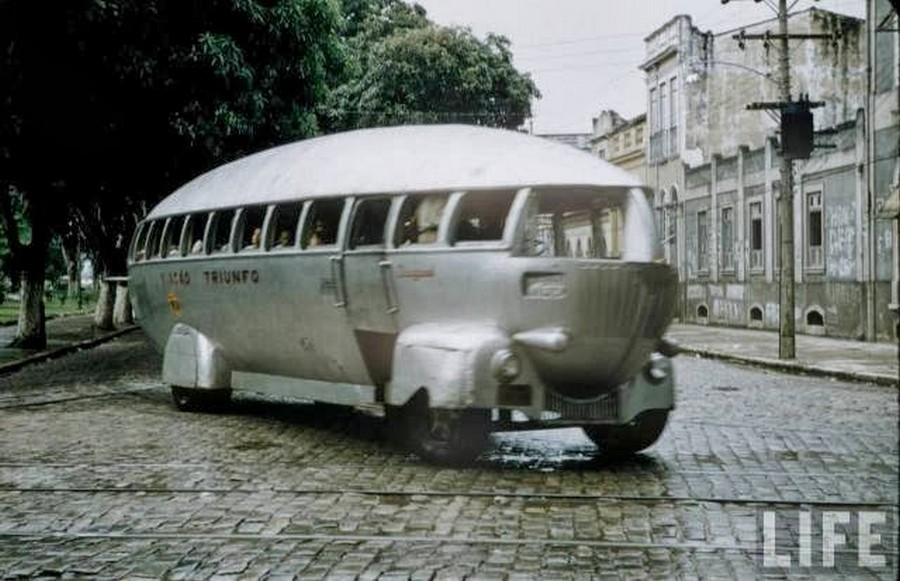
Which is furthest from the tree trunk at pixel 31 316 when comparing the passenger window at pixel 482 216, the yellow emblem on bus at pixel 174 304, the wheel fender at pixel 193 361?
the passenger window at pixel 482 216

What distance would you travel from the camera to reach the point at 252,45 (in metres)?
20.2

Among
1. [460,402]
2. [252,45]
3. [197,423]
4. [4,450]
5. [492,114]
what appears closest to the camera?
[460,402]

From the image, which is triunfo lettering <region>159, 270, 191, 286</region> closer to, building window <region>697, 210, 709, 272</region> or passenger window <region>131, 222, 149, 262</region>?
passenger window <region>131, 222, 149, 262</region>

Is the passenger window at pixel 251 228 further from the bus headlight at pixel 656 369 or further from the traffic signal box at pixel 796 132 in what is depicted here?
the traffic signal box at pixel 796 132

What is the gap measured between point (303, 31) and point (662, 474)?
556 inches

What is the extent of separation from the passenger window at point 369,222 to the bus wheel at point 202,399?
12.8 ft

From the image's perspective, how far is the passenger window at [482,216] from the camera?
8.92 meters

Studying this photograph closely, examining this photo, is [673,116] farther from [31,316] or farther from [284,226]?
[284,226]

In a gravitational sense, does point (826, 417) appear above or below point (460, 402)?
below

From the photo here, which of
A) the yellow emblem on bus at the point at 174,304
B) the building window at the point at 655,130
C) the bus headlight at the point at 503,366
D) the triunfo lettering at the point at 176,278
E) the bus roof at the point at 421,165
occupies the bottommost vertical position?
the bus headlight at the point at 503,366

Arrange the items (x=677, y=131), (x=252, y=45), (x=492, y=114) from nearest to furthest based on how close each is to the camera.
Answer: (x=252, y=45) < (x=677, y=131) < (x=492, y=114)

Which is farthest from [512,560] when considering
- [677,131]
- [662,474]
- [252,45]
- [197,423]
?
[677,131]

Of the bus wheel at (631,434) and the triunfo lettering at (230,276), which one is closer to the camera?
the bus wheel at (631,434)

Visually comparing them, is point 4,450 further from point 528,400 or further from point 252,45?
point 252,45
